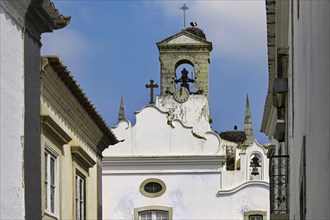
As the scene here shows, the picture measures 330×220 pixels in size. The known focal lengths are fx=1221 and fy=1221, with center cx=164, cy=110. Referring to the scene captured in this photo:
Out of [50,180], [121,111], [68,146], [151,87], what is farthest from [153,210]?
[50,180]

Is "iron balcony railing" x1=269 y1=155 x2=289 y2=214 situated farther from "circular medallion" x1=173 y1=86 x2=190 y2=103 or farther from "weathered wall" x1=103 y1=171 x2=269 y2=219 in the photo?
"circular medallion" x1=173 y1=86 x2=190 y2=103

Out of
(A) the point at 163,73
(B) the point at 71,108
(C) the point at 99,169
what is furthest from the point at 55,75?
(A) the point at 163,73

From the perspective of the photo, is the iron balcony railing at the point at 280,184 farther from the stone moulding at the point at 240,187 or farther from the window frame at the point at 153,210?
the window frame at the point at 153,210

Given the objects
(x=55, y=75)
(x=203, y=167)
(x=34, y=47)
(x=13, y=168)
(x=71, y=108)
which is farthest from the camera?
(x=203, y=167)

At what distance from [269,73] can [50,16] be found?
953cm

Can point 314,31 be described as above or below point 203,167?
below

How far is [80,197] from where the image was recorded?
84.1ft

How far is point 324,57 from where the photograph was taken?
927 centimetres

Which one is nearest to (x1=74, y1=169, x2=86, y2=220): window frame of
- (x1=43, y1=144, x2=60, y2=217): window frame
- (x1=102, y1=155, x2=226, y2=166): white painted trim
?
(x1=43, y1=144, x2=60, y2=217): window frame

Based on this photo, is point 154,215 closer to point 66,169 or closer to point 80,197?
point 80,197

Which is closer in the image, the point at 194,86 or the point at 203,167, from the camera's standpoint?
the point at 203,167

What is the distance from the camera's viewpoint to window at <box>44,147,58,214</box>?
68.9ft

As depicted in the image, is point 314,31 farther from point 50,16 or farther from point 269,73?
point 269,73

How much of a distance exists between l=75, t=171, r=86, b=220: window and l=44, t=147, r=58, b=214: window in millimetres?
2857
